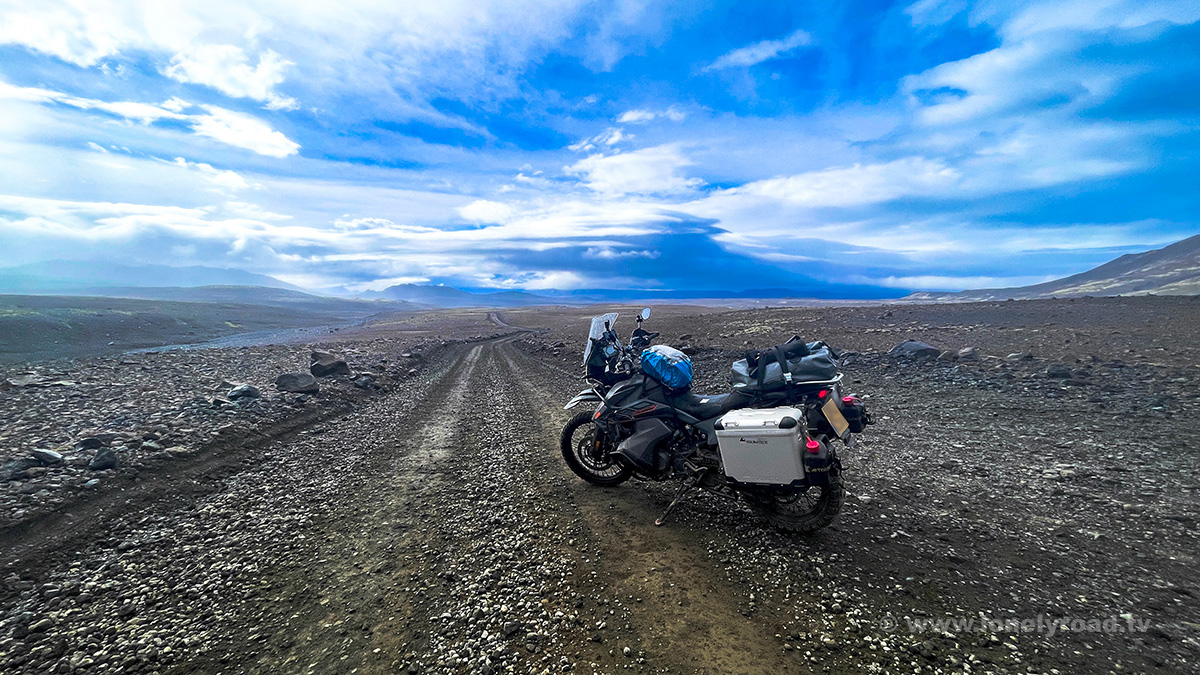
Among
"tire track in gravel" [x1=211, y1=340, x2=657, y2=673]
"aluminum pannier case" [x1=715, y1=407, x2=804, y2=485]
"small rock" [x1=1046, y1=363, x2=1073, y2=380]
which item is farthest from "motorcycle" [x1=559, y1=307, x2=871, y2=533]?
"small rock" [x1=1046, y1=363, x2=1073, y2=380]

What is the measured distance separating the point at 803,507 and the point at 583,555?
2377mm

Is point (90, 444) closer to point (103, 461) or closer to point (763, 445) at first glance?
point (103, 461)

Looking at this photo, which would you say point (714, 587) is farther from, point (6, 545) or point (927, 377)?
point (927, 377)

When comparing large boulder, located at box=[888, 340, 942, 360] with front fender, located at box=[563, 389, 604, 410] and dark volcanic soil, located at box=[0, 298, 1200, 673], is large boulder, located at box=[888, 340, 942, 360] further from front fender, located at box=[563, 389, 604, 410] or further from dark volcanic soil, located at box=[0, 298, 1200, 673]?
front fender, located at box=[563, 389, 604, 410]

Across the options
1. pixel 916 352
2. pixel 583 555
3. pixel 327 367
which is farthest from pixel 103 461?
pixel 916 352

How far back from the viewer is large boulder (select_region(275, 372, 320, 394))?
39.2ft

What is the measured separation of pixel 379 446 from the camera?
8.46 metres

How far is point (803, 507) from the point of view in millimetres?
4875

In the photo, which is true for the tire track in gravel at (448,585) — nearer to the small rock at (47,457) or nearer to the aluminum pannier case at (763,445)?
the aluminum pannier case at (763,445)

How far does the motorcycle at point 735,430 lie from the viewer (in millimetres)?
4348

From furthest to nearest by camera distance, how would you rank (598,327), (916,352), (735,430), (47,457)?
(916,352)
(47,457)
(598,327)
(735,430)

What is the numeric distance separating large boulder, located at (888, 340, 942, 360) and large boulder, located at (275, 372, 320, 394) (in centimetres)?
1663

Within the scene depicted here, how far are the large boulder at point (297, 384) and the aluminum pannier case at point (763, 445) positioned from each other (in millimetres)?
11537

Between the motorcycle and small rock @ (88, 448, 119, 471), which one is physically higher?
the motorcycle
